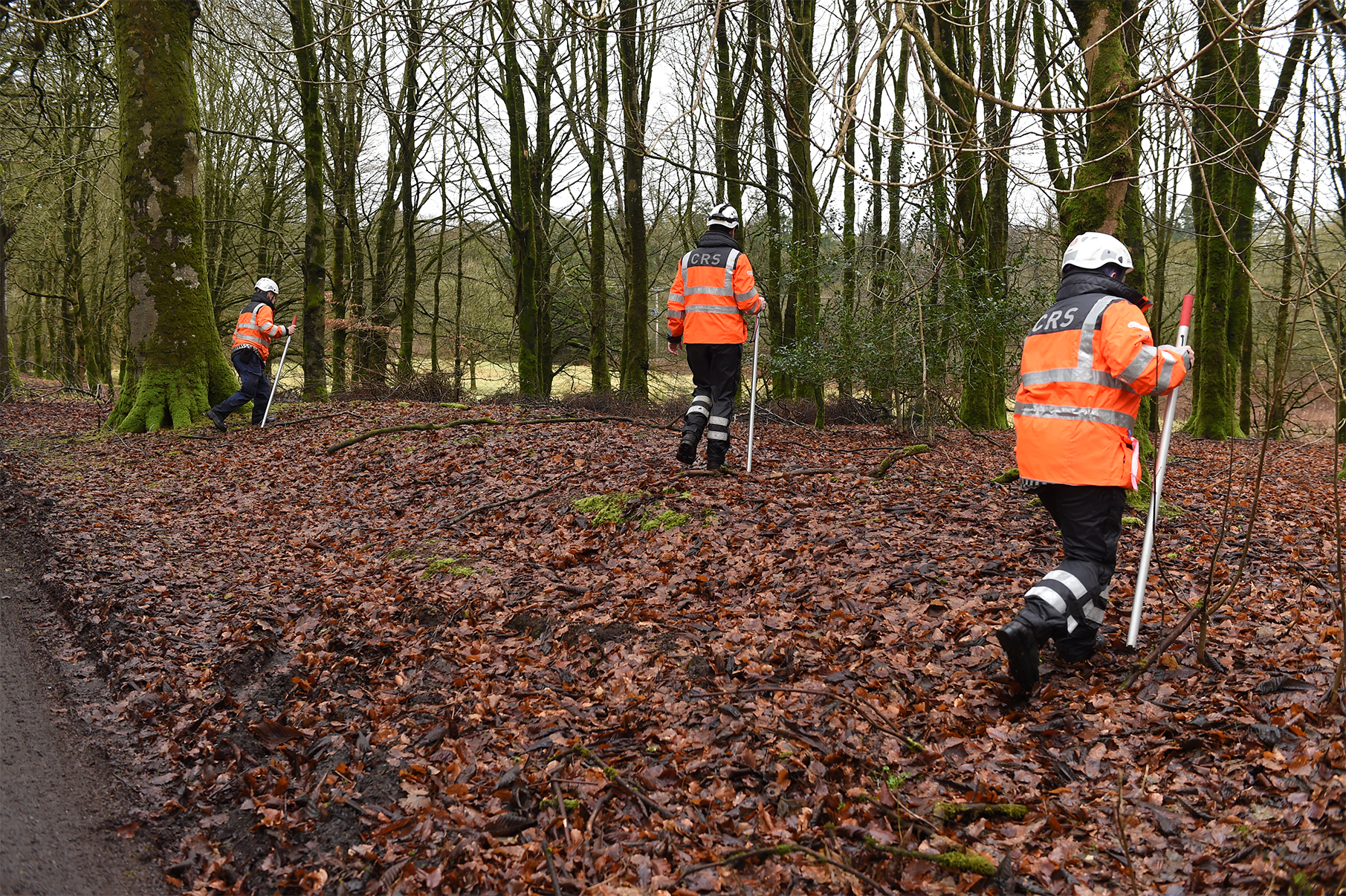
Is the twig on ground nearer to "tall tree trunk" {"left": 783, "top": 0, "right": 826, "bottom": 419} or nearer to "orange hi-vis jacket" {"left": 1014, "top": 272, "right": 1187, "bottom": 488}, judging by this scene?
"orange hi-vis jacket" {"left": 1014, "top": 272, "right": 1187, "bottom": 488}

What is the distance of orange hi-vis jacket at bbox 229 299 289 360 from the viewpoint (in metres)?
11.8

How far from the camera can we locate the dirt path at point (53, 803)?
3053mm

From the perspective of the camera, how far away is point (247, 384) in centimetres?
1196

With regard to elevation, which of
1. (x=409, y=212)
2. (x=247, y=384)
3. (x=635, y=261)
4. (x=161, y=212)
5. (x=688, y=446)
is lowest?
(x=688, y=446)

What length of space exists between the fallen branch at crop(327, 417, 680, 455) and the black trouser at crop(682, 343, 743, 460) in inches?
116

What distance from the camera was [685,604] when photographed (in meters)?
5.44

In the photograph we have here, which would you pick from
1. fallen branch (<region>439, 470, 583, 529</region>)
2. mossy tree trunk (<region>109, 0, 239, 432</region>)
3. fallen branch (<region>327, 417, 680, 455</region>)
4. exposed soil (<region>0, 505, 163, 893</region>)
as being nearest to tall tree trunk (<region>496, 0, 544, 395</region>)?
fallen branch (<region>327, 417, 680, 455</region>)

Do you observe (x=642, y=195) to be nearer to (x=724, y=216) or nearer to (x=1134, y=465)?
(x=724, y=216)

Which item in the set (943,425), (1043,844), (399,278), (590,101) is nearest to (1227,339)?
(943,425)

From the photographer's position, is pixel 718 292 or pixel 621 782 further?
pixel 718 292

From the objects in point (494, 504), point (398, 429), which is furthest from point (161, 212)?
point (494, 504)

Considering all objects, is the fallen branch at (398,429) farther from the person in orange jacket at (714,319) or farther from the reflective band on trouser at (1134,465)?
the reflective band on trouser at (1134,465)

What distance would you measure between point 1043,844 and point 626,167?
16.3 meters

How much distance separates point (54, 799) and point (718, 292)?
5781 millimetres
